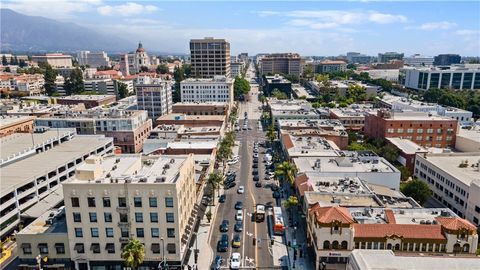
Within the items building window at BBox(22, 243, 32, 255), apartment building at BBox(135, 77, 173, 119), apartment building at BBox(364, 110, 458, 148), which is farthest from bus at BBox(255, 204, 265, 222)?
apartment building at BBox(135, 77, 173, 119)

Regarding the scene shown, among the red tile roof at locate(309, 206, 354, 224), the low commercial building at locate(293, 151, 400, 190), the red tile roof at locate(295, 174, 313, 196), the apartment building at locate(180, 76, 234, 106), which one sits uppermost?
the apartment building at locate(180, 76, 234, 106)

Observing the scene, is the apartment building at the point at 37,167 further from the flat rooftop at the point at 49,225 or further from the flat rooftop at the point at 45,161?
the flat rooftop at the point at 49,225

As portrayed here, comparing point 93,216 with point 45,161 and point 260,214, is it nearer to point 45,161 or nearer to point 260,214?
point 260,214

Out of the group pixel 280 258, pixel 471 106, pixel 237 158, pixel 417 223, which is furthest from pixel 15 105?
pixel 471 106

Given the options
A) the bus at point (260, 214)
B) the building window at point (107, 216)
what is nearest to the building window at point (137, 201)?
the building window at point (107, 216)

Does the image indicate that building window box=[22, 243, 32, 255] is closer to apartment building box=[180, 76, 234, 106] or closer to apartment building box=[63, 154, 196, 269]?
apartment building box=[63, 154, 196, 269]

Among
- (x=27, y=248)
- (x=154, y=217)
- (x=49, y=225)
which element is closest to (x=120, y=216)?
(x=154, y=217)
